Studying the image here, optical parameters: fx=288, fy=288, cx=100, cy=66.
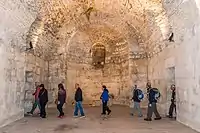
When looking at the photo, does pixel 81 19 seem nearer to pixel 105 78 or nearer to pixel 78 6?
pixel 78 6

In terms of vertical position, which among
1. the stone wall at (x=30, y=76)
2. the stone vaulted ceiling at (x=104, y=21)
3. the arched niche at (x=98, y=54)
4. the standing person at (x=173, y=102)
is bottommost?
the standing person at (x=173, y=102)

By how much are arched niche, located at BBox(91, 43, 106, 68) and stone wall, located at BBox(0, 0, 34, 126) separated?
23.4 ft

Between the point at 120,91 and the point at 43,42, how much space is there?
214 inches

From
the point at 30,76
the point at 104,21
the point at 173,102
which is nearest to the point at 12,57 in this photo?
the point at 30,76

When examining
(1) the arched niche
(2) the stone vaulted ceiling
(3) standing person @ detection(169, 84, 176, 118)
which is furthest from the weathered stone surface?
(3) standing person @ detection(169, 84, 176, 118)

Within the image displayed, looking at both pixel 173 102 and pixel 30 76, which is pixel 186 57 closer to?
pixel 173 102

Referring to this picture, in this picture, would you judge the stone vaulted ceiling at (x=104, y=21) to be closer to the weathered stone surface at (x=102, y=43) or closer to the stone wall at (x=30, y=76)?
the weathered stone surface at (x=102, y=43)

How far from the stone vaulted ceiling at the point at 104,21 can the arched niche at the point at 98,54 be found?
0.90 meters

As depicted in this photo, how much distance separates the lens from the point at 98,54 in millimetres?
16750

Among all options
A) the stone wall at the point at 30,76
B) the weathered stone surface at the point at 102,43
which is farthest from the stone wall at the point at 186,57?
the stone wall at the point at 30,76

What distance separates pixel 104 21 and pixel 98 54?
269cm

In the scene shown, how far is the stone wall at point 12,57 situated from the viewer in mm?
7539

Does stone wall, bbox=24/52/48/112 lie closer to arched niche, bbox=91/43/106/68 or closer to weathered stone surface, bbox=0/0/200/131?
weathered stone surface, bbox=0/0/200/131

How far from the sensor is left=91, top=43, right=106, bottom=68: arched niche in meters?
16.7
